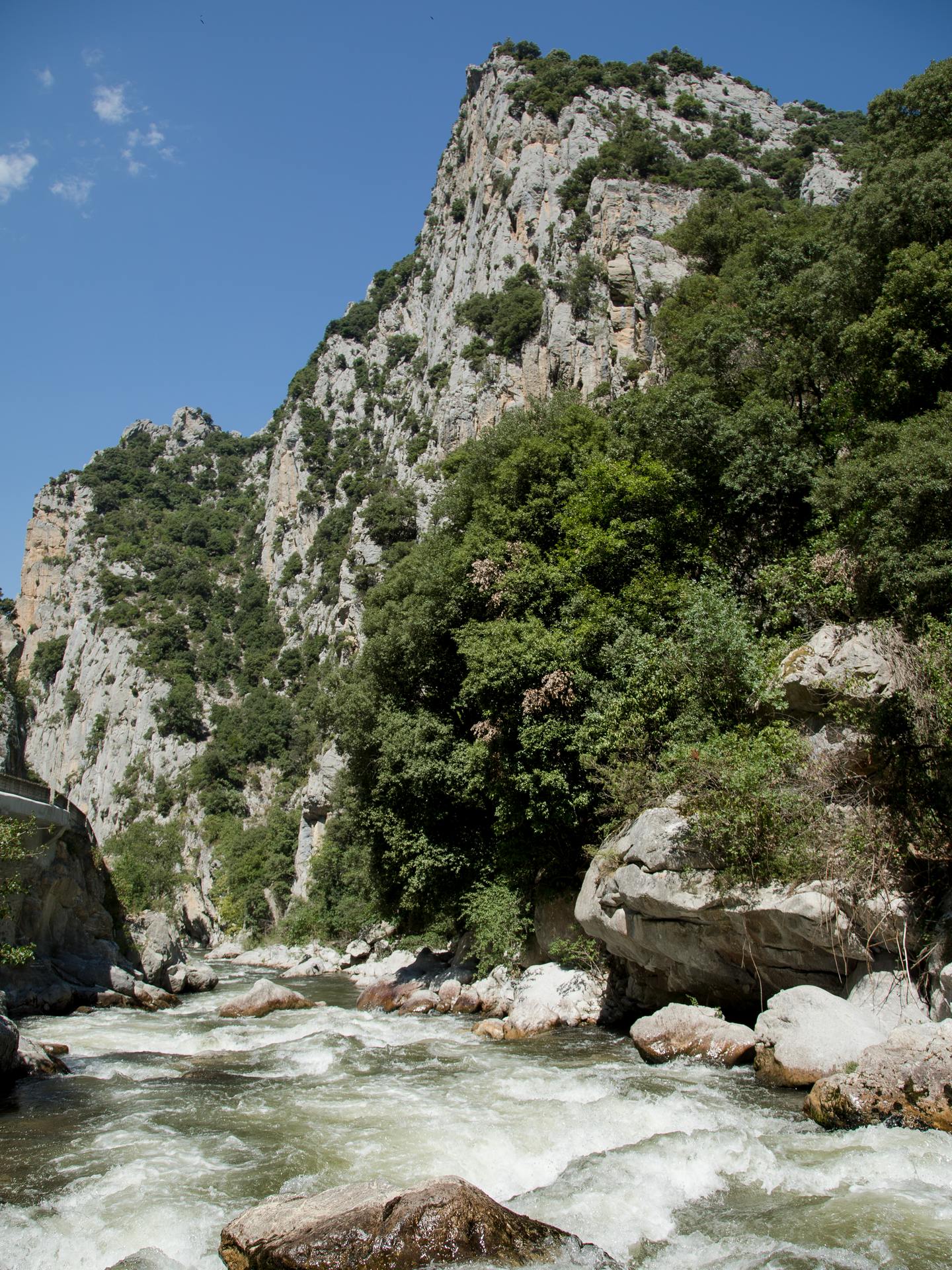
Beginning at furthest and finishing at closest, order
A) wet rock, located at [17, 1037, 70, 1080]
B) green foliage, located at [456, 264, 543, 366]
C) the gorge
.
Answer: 1. green foliage, located at [456, 264, 543, 366]
2. wet rock, located at [17, 1037, 70, 1080]
3. the gorge

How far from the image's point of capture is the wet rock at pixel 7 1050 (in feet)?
34.6

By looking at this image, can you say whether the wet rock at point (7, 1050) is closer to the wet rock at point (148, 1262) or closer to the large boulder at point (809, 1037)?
the wet rock at point (148, 1262)

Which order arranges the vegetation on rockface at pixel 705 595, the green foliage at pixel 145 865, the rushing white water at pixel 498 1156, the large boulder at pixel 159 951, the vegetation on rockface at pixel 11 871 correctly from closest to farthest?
the rushing white water at pixel 498 1156 < the vegetation on rockface at pixel 705 595 < the vegetation on rockface at pixel 11 871 < the large boulder at pixel 159 951 < the green foliage at pixel 145 865

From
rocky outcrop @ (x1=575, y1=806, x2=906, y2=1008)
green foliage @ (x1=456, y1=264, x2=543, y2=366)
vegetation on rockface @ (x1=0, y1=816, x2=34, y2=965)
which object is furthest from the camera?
green foliage @ (x1=456, y1=264, x2=543, y2=366)

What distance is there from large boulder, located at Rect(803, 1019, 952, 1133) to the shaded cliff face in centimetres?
3031

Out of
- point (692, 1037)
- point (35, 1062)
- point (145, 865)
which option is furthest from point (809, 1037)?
point (145, 865)

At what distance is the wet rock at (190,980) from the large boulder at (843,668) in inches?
921

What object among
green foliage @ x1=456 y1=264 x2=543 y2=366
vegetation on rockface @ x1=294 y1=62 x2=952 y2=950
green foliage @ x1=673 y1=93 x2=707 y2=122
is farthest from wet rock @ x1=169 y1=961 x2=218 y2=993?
green foliage @ x1=673 y1=93 x2=707 y2=122

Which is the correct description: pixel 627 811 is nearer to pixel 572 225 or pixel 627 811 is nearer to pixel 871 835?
pixel 871 835

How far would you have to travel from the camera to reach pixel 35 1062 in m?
11.4

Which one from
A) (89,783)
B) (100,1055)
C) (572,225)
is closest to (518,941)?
(100,1055)

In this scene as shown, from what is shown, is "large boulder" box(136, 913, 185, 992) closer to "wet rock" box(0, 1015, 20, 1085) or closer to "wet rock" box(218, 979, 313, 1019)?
"wet rock" box(218, 979, 313, 1019)

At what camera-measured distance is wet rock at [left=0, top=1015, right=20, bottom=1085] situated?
1054cm

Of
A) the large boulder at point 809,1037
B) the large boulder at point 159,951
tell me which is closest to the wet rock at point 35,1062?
the large boulder at point 809,1037
